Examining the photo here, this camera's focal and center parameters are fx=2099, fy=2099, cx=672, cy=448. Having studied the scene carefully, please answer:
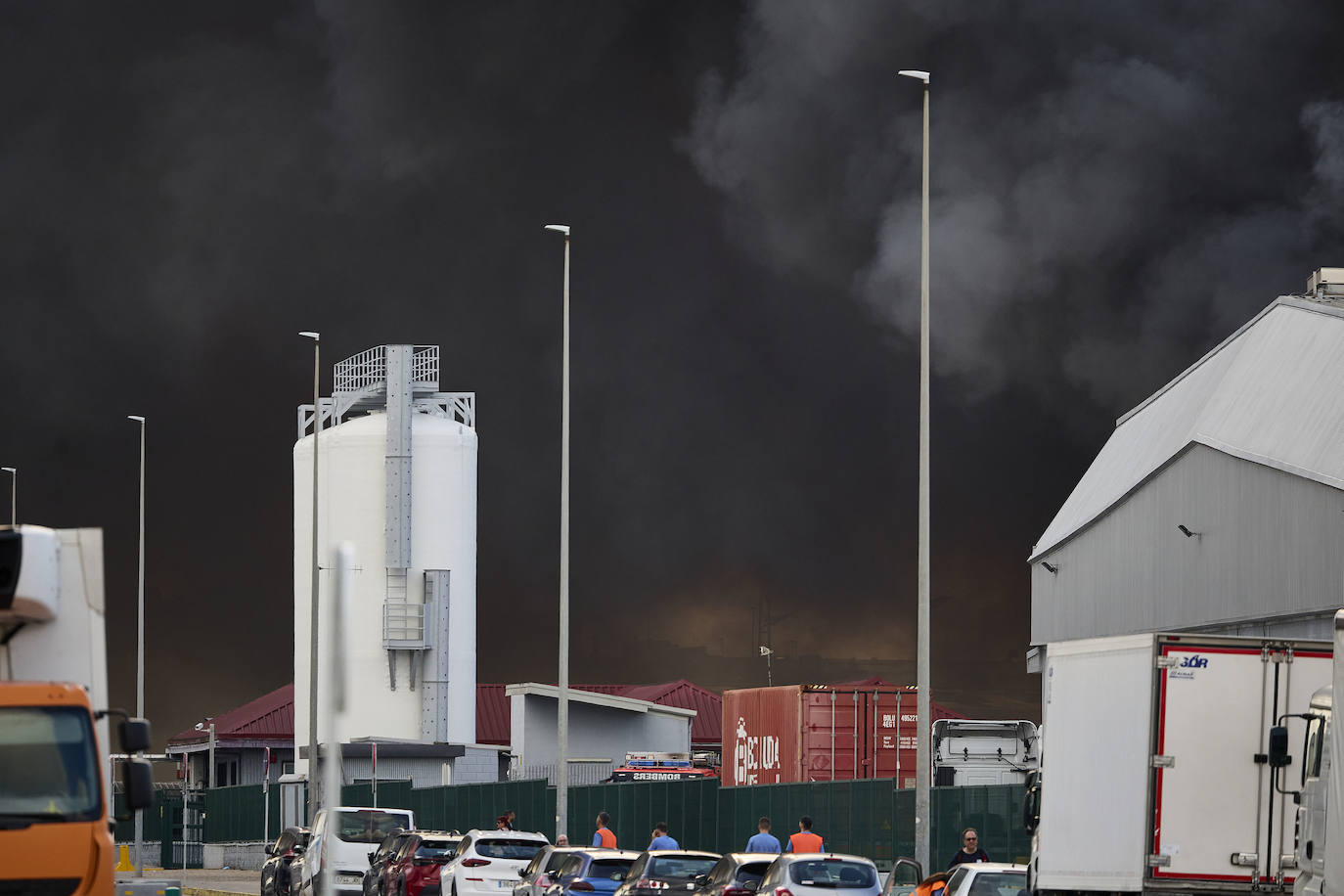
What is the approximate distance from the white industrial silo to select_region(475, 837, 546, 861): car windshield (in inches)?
1295

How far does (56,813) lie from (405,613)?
5123 cm

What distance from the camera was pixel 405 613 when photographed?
6438 cm

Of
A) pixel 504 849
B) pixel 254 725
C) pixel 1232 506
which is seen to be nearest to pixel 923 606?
pixel 504 849

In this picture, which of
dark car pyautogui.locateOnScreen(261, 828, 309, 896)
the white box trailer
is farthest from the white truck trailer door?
dark car pyautogui.locateOnScreen(261, 828, 309, 896)

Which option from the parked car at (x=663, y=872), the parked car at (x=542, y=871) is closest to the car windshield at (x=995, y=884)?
the parked car at (x=663, y=872)

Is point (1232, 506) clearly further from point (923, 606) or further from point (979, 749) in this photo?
point (923, 606)

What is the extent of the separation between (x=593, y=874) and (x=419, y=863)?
20.2 ft

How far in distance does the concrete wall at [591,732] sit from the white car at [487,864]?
3762cm

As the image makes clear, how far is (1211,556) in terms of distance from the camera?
4000 centimetres

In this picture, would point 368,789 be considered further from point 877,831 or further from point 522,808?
point 877,831

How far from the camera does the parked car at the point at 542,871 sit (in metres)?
28.0

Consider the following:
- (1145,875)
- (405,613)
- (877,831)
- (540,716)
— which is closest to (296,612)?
(405,613)

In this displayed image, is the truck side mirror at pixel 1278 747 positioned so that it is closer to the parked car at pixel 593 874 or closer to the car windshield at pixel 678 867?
the car windshield at pixel 678 867

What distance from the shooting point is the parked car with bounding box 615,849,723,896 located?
25172 mm
